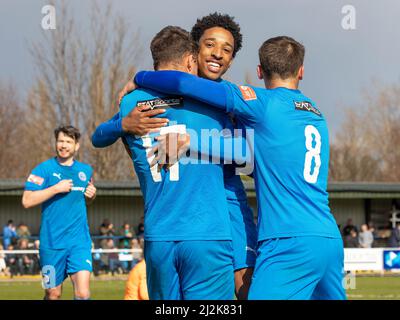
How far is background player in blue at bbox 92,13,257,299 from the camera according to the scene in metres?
5.94

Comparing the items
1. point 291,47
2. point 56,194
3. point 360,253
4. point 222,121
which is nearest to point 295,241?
point 222,121

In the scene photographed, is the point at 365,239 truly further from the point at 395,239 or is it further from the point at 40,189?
the point at 40,189

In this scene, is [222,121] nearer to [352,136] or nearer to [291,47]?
[291,47]

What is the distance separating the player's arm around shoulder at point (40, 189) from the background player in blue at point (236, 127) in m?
4.39

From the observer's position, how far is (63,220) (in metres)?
11.1

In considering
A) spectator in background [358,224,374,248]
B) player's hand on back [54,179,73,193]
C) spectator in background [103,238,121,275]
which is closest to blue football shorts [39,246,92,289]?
player's hand on back [54,179,73,193]

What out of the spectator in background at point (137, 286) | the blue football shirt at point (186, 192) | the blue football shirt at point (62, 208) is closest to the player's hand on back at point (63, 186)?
the blue football shirt at point (62, 208)

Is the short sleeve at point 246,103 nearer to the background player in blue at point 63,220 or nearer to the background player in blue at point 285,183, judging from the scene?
the background player in blue at point 285,183

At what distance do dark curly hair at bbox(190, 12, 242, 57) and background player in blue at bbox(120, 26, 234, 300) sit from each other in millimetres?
1093

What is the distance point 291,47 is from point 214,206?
Result: 3.93ft

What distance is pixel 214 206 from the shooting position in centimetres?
573

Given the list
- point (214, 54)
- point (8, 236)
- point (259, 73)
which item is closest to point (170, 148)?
point (259, 73)

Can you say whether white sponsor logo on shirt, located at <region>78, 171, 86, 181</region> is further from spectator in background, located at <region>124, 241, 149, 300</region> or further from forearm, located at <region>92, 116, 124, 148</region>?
forearm, located at <region>92, 116, 124, 148</region>

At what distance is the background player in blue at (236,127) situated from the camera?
5.94m
